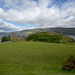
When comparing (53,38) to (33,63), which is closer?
(33,63)

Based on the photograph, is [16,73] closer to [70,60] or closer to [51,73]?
[51,73]

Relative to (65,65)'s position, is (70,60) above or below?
above

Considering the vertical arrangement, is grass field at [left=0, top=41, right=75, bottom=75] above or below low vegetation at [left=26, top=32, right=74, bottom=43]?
below

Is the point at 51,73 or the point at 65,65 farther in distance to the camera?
the point at 65,65

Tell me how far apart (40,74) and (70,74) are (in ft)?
7.94

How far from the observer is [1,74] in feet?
17.5

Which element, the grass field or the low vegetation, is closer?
the grass field

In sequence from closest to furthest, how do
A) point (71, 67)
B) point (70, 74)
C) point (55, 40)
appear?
1. point (70, 74)
2. point (71, 67)
3. point (55, 40)

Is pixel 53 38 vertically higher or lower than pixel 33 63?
higher

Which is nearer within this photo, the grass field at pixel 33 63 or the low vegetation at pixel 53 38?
the grass field at pixel 33 63

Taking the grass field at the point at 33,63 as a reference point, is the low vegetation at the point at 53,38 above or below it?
above

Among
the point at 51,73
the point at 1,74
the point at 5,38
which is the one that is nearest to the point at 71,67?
the point at 51,73

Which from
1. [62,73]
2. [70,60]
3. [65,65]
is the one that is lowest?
[62,73]

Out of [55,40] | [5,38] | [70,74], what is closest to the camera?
[70,74]
